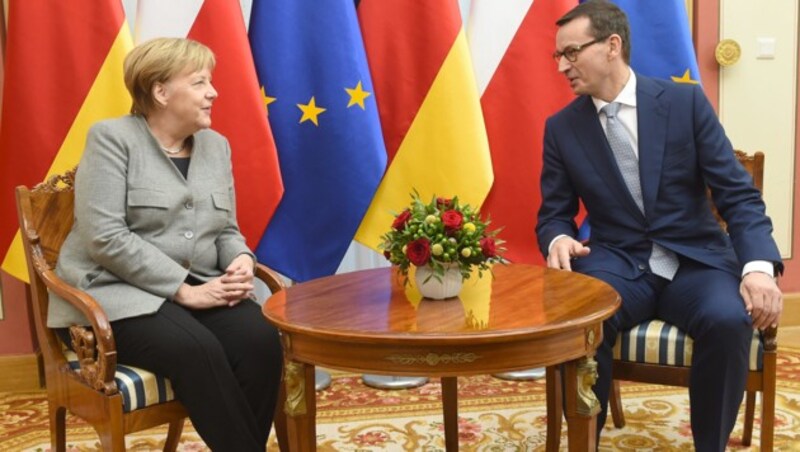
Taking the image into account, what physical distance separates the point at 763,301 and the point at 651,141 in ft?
1.91

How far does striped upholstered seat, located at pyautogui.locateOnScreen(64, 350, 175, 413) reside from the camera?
2.24 meters

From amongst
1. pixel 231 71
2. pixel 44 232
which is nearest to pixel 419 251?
pixel 44 232

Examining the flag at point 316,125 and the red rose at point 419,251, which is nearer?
the red rose at point 419,251

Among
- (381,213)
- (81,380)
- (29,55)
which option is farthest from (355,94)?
(81,380)

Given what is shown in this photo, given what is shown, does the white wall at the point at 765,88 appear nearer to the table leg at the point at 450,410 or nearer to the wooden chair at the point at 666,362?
the wooden chair at the point at 666,362

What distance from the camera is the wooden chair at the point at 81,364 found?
223 cm

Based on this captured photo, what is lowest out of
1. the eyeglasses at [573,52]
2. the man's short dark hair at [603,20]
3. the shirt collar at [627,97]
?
the shirt collar at [627,97]

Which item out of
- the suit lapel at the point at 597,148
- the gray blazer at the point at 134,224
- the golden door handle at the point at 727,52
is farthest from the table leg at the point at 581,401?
the golden door handle at the point at 727,52

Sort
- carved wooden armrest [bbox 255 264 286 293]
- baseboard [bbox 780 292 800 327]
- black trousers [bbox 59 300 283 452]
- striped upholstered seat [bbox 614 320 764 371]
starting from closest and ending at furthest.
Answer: black trousers [bbox 59 300 283 452] → striped upholstered seat [bbox 614 320 764 371] → carved wooden armrest [bbox 255 264 286 293] → baseboard [bbox 780 292 800 327]

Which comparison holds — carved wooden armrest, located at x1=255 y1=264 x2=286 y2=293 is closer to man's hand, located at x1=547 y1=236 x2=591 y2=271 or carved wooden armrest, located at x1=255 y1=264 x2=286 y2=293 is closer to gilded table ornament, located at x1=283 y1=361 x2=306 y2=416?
gilded table ornament, located at x1=283 y1=361 x2=306 y2=416

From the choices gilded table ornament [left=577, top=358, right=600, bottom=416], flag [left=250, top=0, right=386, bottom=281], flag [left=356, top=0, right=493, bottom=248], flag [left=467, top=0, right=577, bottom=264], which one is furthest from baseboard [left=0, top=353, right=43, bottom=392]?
gilded table ornament [left=577, top=358, right=600, bottom=416]

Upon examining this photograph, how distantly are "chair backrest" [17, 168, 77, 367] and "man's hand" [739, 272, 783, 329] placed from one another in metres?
1.87

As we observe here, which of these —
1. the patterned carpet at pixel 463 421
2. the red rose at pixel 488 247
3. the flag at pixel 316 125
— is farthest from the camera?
the flag at pixel 316 125

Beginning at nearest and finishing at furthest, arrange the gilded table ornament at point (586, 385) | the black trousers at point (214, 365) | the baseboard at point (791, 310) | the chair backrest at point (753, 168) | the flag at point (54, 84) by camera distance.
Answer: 1. the gilded table ornament at point (586, 385)
2. the black trousers at point (214, 365)
3. the chair backrest at point (753, 168)
4. the flag at point (54, 84)
5. the baseboard at point (791, 310)
